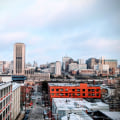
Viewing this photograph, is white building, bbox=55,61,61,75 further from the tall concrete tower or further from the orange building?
the orange building

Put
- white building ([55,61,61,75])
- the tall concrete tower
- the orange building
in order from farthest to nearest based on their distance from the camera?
white building ([55,61,61,75]), the tall concrete tower, the orange building

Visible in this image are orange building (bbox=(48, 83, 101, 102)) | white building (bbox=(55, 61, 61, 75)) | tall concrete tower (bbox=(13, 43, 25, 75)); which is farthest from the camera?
white building (bbox=(55, 61, 61, 75))

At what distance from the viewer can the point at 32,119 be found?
4426 millimetres

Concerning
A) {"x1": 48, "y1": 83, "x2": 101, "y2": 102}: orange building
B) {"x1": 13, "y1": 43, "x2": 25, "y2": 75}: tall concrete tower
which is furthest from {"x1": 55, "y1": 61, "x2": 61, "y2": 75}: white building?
{"x1": 48, "y1": 83, "x2": 101, "y2": 102}: orange building

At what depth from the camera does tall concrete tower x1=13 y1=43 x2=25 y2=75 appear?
20281 mm

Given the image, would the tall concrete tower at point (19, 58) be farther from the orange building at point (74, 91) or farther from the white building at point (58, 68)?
the orange building at point (74, 91)

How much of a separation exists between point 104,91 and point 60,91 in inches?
90.6

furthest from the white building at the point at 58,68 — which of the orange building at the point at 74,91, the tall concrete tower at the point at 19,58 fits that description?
the orange building at the point at 74,91

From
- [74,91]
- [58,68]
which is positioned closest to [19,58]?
[58,68]

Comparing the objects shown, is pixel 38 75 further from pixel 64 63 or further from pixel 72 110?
pixel 72 110

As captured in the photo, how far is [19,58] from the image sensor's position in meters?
20.6

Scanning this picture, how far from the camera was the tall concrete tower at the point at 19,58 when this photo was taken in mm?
20281

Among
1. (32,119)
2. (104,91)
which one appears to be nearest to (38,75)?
(104,91)

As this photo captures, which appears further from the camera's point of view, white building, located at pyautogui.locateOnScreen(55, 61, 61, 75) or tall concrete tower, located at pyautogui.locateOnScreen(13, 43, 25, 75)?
white building, located at pyautogui.locateOnScreen(55, 61, 61, 75)
